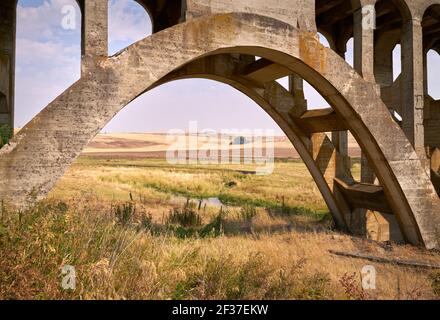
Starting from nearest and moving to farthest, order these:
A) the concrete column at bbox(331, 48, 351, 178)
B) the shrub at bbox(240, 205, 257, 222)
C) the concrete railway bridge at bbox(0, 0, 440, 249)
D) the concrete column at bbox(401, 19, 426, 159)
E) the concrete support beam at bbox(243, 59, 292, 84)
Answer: the concrete railway bridge at bbox(0, 0, 440, 249), the concrete support beam at bbox(243, 59, 292, 84), the concrete column at bbox(401, 19, 426, 159), the concrete column at bbox(331, 48, 351, 178), the shrub at bbox(240, 205, 257, 222)

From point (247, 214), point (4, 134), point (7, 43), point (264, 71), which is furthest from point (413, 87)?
point (7, 43)

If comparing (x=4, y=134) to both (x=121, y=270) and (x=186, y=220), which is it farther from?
(x=186, y=220)

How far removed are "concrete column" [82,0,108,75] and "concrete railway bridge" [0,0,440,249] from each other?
0.05 ft

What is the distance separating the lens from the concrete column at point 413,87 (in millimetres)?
9648

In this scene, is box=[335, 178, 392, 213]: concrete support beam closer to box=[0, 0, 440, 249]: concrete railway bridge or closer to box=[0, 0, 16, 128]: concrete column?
box=[0, 0, 440, 249]: concrete railway bridge

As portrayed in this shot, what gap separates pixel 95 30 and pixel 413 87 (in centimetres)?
747

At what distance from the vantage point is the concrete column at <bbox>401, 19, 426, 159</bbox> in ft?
31.7

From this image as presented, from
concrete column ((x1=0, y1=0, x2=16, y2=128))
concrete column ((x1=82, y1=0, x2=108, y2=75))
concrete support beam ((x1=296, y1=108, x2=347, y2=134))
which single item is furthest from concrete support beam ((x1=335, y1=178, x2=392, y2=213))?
concrete column ((x1=0, y1=0, x2=16, y2=128))

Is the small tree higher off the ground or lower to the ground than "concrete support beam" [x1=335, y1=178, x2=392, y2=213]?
higher

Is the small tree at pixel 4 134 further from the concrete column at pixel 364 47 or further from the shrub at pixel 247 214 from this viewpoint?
the shrub at pixel 247 214

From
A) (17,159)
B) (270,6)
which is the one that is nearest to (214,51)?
(270,6)

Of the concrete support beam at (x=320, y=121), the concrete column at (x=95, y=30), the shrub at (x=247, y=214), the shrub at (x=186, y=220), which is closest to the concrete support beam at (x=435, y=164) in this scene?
the concrete support beam at (x=320, y=121)
